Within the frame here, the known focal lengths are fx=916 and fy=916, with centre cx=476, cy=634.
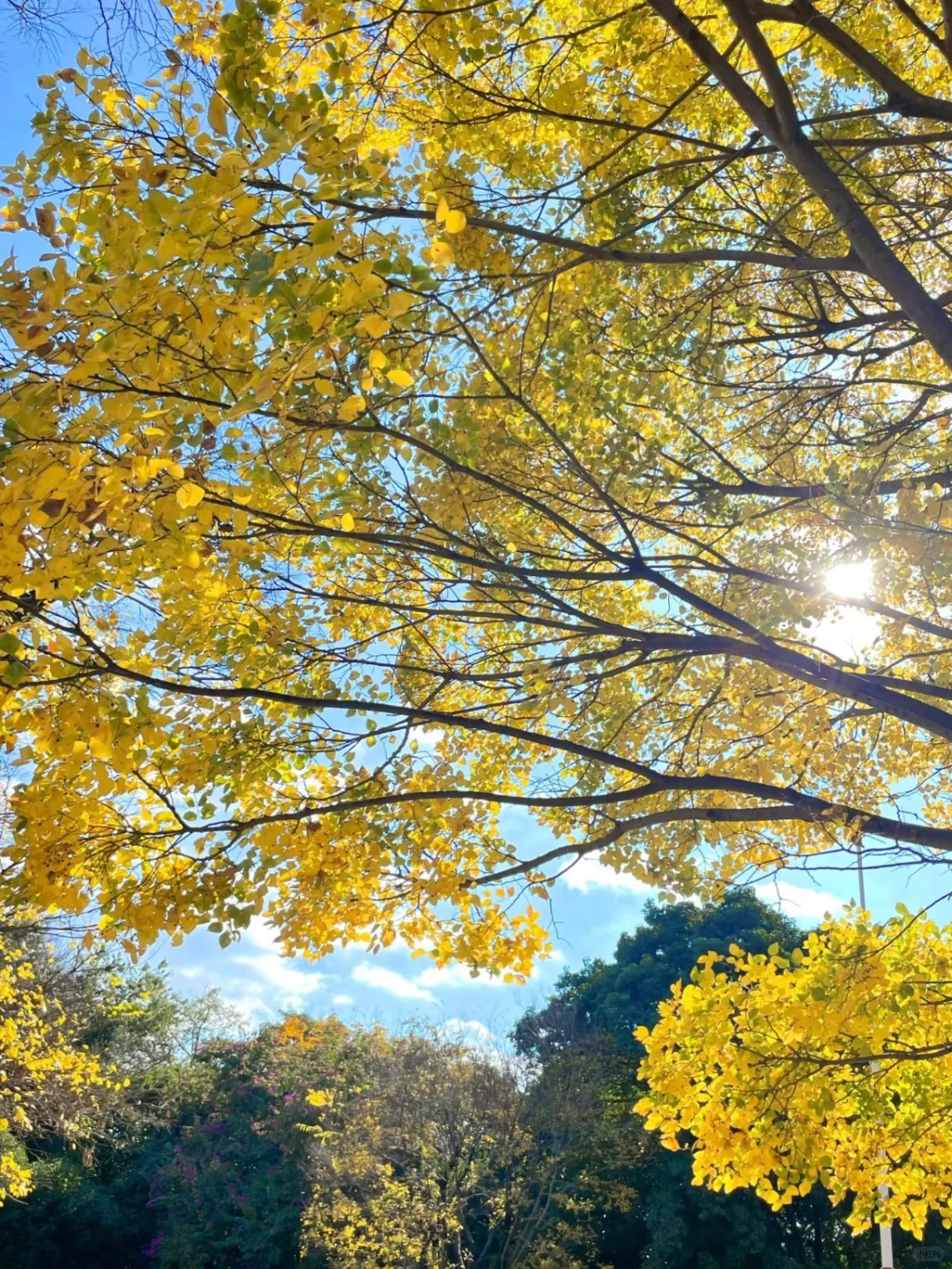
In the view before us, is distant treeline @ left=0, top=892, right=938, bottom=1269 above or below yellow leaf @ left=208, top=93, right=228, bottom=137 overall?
below

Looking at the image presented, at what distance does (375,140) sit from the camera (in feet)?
12.1

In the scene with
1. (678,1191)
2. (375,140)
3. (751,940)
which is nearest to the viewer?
(375,140)

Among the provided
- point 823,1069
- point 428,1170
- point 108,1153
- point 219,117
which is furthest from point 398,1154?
point 219,117

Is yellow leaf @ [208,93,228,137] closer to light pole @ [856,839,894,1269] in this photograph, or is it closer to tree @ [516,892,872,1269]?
light pole @ [856,839,894,1269]

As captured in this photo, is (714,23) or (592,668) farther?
(592,668)

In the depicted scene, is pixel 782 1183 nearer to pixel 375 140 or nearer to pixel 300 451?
pixel 300 451

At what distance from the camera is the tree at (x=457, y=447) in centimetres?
184

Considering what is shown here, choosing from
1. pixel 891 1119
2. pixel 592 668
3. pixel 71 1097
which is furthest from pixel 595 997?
pixel 592 668

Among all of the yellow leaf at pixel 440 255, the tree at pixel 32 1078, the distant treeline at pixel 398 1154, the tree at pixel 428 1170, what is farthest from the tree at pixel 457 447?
the tree at pixel 428 1170

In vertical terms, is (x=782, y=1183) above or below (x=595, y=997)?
below

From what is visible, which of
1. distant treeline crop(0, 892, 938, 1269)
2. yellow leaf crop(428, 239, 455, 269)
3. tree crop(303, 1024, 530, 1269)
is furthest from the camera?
distant treeline crop(0, 892, 938, 1269)

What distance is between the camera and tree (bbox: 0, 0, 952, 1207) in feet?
6.05

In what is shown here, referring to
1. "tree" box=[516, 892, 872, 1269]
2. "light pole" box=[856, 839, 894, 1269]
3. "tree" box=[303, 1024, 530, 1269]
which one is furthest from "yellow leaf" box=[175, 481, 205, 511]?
"tree" box=[303, 1024, 530, 1269]

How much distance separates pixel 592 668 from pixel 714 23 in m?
3.09
